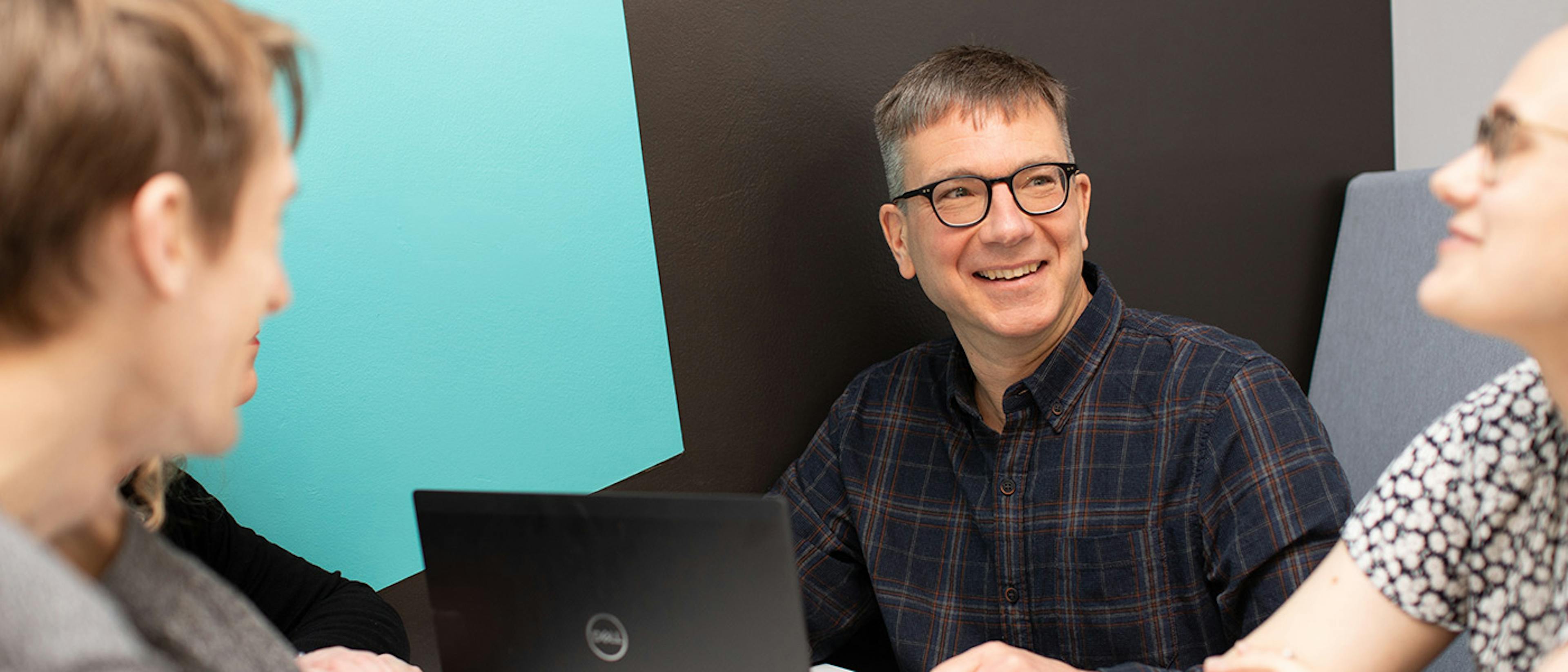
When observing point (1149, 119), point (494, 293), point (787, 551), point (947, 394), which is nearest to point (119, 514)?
point (787, 551)

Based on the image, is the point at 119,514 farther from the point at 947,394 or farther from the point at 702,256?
the point at 947,394

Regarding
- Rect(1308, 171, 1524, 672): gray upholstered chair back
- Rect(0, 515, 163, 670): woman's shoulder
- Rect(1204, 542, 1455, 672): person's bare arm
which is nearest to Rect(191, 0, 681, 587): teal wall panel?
Rect(0, 515, 163, 670): woman's shoulder

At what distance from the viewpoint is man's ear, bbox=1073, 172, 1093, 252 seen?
161 centimetres

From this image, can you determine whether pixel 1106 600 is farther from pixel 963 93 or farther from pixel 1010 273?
pixel 963 93

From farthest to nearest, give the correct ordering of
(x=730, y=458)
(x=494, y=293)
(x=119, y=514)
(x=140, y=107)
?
1. (x=730, y=458)
2. (x=494, y=293)
3. (x=119, y=514)
4. (x=140, y=107)

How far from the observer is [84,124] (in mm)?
582

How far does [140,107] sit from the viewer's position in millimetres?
602

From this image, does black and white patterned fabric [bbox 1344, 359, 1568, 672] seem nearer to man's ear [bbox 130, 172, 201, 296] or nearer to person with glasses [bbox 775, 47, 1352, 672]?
person with glasses [bbox 775, 47, 1352, 672]

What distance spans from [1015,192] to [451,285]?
0.77 metres

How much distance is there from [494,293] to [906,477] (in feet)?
2.14

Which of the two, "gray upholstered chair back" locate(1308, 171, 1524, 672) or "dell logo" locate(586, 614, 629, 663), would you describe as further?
"gray upholstered chair back" locate(1308, 171, 1524, 672)

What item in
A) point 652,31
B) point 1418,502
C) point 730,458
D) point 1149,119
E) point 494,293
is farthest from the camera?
point 1149,119

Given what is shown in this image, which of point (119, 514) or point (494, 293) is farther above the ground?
point (494, 293)

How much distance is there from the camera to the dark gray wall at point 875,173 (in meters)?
1.70
